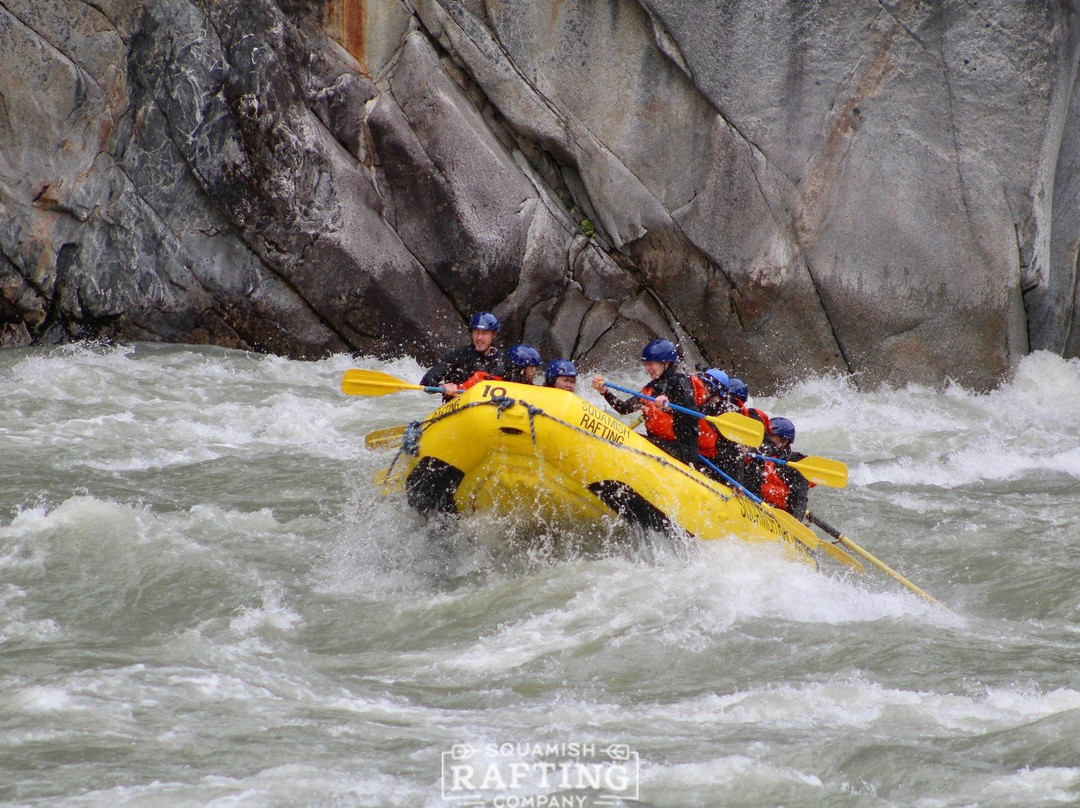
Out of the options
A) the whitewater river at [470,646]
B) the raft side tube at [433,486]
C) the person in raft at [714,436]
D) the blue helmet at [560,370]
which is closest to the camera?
the whitewater river at [470,646]

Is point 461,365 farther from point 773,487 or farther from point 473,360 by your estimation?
point 773,487

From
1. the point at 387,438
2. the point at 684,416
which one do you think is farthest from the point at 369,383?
the point at 684,416

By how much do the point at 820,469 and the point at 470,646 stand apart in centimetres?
277

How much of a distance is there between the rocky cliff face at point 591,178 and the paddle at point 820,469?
5.01m

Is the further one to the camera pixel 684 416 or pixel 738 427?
pixel 684 416

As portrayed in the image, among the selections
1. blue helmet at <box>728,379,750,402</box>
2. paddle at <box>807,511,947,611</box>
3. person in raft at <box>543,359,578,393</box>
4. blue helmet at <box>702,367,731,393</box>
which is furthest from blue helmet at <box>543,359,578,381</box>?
paddle at <box>807,511,947,611</box>

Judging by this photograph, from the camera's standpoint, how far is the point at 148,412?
8.34 m

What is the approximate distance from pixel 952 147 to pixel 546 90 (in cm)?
421

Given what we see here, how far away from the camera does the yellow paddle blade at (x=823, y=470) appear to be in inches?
250

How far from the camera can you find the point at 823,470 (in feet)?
20.9

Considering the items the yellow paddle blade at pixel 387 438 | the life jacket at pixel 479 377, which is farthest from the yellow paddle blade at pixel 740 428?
the yellow paddle blade at pixel 387 438

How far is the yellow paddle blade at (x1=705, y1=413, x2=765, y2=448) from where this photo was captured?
19.8 ft

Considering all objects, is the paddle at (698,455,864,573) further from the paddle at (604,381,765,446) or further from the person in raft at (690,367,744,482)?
the paddle at (604,381,765,446)

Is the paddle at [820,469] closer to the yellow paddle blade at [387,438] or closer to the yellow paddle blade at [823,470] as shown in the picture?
the yellow paddle blade at [823,470]
